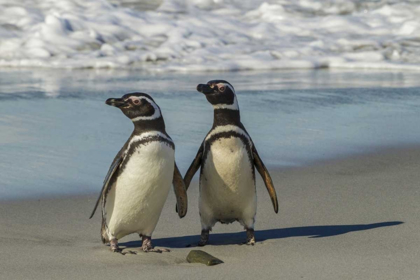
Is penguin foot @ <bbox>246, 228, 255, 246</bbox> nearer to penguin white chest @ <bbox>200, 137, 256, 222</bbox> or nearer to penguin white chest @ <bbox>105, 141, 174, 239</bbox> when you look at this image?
penguin white chest @ <bbox>200, 137, 256, 222</bbox>

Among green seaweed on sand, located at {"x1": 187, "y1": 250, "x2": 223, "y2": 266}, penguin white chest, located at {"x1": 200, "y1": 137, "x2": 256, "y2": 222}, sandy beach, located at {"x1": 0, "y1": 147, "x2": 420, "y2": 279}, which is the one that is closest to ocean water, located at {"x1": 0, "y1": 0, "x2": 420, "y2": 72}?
sandy beach, located at {"x1": 0, "y1": 147, "x2": 420, "y2": 279}

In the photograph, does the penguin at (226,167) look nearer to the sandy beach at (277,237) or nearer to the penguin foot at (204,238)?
the penguin foot at (204,238)

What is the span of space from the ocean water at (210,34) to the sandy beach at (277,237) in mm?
8991

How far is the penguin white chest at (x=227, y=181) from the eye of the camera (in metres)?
4.27

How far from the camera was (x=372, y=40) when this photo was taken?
59.0ft

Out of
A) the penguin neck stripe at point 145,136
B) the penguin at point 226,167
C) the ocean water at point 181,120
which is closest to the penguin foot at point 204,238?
the penguin at point 226,167

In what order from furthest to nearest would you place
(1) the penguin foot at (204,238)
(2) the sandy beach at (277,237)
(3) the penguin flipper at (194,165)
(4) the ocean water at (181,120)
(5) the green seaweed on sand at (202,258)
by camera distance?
(4) the ocean water at (181,120), (3) the penguin flipper at (194,165), (1) the penguin foot at (204,238), (5) the green seaweed on sand at (202,258), (2) the sandy beach at (277,237)

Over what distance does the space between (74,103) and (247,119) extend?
2306 millimetres

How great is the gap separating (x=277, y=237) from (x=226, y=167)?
49 cm

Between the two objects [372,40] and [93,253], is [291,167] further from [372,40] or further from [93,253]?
[372,40]

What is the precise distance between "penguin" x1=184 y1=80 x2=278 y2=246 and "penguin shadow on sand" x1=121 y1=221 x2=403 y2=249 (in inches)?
4.5

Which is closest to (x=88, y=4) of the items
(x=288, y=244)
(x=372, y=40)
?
(x=372, y=40)

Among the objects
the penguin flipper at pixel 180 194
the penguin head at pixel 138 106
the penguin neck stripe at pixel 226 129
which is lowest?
the penguin flipper at pixel 180 194

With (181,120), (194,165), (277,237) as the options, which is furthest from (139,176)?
(181,120)
